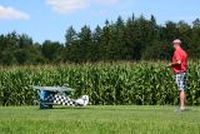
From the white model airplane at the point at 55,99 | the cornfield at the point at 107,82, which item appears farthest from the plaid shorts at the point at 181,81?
the cornfield at the point at 107,82

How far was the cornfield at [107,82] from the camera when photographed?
94.9 feet

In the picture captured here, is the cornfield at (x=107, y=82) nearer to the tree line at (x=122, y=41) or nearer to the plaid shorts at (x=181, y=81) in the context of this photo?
the plaid shorts at (x=181, y=81)

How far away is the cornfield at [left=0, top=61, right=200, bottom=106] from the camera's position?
1139 inches

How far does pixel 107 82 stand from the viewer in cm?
3077

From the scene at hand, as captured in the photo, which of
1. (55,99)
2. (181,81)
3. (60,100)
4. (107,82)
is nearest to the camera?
(181,81)

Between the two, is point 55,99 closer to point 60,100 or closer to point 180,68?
point 60,100

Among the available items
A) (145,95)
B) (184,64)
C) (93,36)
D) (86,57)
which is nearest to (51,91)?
(184,64)

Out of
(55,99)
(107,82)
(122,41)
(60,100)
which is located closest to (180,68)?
(60,100)

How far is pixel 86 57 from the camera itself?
101125 mm

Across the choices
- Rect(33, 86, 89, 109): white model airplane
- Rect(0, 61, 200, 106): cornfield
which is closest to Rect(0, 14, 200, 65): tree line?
Rect(0, 61, 200, 106): cornfield

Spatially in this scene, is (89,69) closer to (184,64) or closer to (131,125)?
(184,64)

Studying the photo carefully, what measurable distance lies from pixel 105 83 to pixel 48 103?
9245 mm

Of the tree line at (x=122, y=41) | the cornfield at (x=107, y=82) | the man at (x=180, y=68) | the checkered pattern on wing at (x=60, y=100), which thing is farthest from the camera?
the tree line at (x=122, y=41)

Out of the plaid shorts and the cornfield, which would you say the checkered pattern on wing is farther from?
the cornfield
